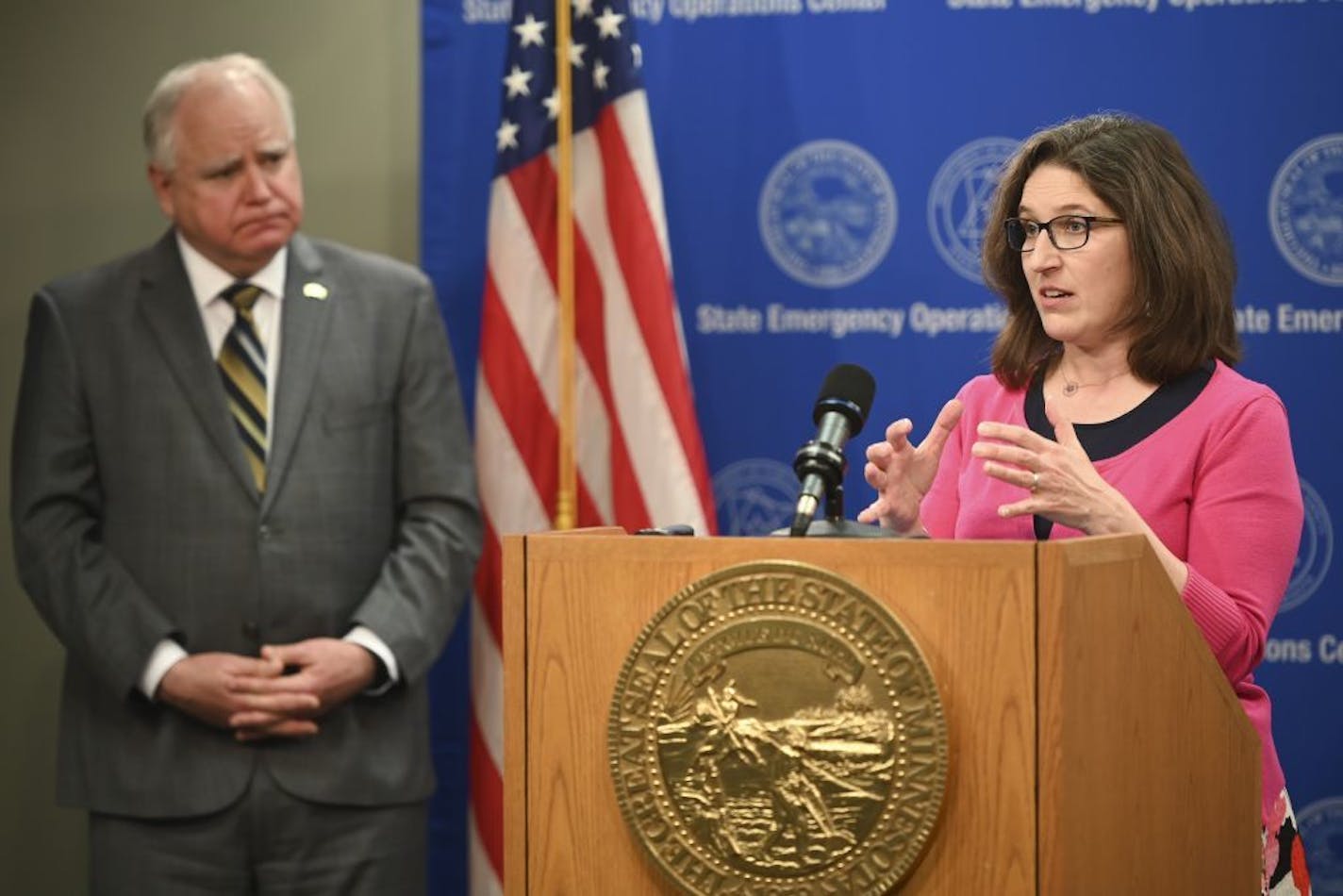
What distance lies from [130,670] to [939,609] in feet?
6.96

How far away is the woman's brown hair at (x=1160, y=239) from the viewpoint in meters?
2.35

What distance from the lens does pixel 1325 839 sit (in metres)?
3.95

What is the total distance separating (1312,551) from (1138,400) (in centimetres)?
178

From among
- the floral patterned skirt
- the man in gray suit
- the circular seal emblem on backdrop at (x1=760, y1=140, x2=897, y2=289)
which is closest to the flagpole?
the man in gray suit

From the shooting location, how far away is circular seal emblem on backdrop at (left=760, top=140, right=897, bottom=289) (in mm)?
4117

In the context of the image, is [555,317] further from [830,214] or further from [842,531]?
[842,531]

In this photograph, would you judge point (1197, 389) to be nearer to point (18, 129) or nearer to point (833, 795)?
point (833, 795)

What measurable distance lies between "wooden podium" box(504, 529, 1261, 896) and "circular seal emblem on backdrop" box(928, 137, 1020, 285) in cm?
219

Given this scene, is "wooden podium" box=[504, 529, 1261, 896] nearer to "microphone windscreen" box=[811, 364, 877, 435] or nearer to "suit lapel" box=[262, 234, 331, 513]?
"microphone windscreen" box=[811, 364, 877, 435]

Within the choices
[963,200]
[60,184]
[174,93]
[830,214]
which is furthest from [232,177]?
[963,200]

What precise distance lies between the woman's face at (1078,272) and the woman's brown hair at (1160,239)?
15 millimetres

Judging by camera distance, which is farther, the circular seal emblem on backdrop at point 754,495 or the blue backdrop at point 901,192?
the circular seal emblem on backdrop at point 754,495

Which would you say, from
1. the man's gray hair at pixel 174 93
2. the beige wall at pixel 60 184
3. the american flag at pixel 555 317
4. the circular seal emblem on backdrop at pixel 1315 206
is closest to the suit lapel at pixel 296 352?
the man's gray hair at pixel 174 93

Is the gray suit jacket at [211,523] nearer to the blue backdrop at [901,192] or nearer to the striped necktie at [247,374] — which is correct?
the striped necktie at [247,374]
